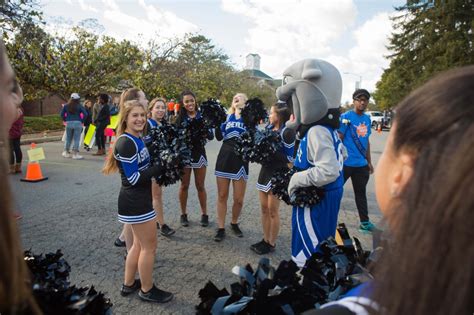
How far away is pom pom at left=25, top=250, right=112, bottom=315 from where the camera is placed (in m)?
1.40

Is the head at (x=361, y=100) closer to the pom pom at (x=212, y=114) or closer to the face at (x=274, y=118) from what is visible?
the face at (x=274, y=118)

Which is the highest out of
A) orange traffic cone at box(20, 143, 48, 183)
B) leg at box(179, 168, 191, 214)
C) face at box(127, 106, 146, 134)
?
face at box(127, 106, 146, 134)

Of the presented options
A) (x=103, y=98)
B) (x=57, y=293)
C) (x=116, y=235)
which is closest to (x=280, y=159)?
(x=116, y=235)

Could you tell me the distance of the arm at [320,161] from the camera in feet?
8.24

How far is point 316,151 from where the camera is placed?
2.57 meters

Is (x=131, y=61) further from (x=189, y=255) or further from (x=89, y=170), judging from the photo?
(x=189, y=255)

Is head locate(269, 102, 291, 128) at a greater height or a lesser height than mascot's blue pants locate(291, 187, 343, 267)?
greater

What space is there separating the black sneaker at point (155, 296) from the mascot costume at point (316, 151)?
125 centimetres

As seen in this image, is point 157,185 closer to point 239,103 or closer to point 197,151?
point 197,151

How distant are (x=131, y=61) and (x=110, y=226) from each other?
16350 mm

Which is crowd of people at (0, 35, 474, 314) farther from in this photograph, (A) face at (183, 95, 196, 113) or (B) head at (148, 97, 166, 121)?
(B) head at (148, 97, 166, 121)

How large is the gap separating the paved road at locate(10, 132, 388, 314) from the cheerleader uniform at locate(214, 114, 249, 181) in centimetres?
90

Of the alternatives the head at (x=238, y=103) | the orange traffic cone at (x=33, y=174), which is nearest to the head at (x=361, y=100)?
the head at (x=238, y=103)

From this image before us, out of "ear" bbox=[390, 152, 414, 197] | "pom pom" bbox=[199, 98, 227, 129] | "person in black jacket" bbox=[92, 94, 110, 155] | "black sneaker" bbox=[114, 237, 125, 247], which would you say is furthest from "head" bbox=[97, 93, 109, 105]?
"ear" bbox=[390, 152, 414, 197]
